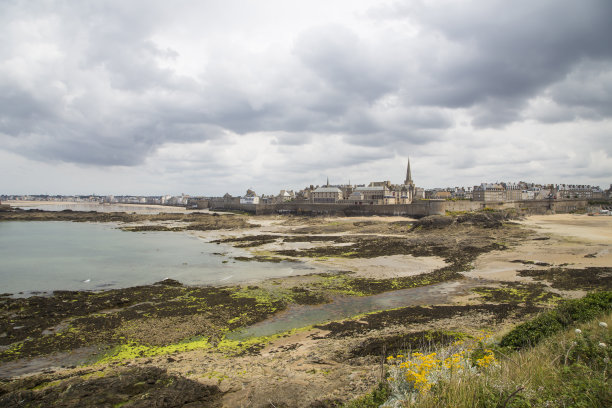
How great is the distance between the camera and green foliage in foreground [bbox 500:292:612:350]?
21.2ft

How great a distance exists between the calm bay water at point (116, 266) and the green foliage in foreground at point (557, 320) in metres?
13.6

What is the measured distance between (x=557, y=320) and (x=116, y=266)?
24.4m

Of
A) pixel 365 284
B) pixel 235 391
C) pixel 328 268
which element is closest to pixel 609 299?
pixel 235 391

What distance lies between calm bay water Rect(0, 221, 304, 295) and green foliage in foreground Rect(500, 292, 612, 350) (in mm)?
13638

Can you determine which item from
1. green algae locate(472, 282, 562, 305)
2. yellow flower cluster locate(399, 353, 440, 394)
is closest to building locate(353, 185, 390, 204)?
green algae locate(472, 282, 562, 305)

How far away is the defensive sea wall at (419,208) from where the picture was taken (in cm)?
5900

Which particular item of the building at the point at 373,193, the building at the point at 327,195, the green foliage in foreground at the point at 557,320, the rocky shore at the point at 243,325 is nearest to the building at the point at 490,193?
the building at the point at 373,193

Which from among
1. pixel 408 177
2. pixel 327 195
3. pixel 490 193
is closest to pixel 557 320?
pixel 327 195

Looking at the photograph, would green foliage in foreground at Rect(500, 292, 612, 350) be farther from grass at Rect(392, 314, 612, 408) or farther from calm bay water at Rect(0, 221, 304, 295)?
calm bay water at Rect(0, 221, 304, 295)

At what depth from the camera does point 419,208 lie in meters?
59.8

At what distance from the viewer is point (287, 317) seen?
1208cm

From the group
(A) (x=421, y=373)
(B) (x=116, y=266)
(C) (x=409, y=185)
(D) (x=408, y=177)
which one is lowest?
(B) (x=116, y=266)

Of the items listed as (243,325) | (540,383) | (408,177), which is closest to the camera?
(540,383)

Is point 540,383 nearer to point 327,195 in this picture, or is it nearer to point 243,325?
point 243,325
